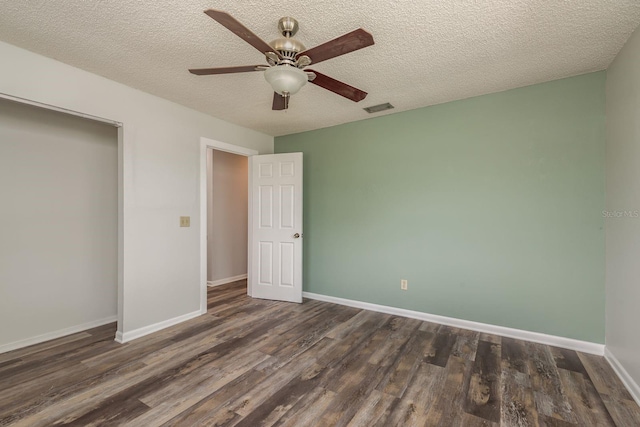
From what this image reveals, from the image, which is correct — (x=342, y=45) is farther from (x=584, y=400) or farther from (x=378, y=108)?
(x=584, y=400)

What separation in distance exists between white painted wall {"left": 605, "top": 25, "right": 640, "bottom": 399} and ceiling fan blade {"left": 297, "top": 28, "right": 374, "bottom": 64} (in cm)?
197

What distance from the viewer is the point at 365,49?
218cm

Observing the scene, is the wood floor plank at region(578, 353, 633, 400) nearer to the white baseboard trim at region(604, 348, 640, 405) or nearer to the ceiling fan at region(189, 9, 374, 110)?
the white baseboard trim at region(604, 348, 640, 405)

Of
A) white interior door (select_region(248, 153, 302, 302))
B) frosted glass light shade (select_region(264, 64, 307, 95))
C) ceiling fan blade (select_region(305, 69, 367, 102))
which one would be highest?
ceiling fan blade (select_region(305, 69, 367, 102))

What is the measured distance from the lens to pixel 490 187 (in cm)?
301

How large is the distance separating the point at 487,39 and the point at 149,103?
3161 mm

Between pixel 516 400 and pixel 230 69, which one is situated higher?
pixel 230 69

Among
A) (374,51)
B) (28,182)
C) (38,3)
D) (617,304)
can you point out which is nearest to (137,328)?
(28,182)

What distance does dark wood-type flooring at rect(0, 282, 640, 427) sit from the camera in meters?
1.80

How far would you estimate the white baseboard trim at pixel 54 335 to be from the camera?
2643mm

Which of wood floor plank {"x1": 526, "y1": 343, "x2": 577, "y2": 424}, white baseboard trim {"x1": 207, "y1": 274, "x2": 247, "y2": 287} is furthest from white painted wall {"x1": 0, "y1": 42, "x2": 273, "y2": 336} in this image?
wood floor plank {"x1": 526, "y1": 343, "x2": 577, "y2": 424}

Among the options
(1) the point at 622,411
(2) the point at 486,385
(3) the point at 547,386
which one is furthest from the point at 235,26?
(1) the point at 622,411

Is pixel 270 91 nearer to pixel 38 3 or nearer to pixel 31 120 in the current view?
pixel 38 3

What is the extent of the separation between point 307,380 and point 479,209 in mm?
2390
